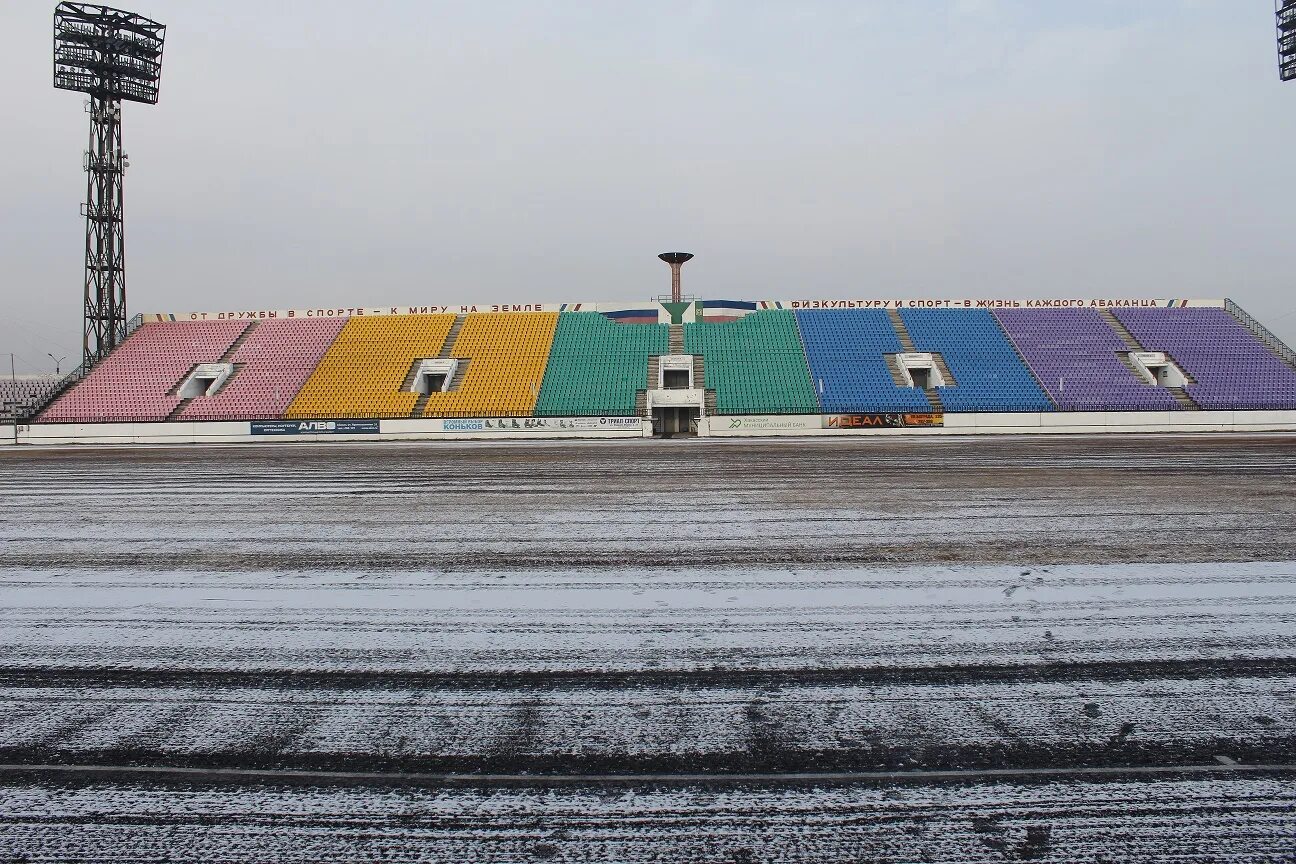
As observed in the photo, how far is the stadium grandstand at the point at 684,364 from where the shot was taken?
33062mm

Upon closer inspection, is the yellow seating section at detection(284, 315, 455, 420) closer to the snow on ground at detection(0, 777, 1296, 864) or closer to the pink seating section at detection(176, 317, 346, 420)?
the pink seating section at detection(176, 317, 346, 420)

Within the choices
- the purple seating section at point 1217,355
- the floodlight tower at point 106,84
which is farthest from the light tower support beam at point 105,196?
the purple seating section at point 1217,355

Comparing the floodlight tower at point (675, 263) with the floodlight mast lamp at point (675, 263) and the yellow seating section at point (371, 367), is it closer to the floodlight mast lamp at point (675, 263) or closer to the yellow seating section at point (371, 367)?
the floodlight mast lamp at point (675, 263)

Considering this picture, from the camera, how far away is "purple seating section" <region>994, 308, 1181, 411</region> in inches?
1270

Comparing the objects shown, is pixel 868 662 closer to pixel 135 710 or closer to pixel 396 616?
pixel 396 616

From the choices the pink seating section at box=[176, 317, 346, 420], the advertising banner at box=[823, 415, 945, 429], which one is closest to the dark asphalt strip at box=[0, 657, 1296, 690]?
the advertising banner at box=[823, 415, 945, 429]

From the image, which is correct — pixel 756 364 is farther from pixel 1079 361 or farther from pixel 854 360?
→ pixel 1079 361

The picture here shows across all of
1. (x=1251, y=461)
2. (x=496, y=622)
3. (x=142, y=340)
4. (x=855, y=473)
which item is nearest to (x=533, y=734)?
(x=496, y=622)

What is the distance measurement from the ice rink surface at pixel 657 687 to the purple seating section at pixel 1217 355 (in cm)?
3189

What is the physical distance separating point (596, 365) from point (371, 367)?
12327 millimetres

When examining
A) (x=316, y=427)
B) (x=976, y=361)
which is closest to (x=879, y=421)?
(x=976, y=361)

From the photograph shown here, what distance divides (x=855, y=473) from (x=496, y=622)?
10.2m

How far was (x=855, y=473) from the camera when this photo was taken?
1356 centimetres

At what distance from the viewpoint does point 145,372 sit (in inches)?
1481
